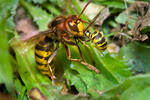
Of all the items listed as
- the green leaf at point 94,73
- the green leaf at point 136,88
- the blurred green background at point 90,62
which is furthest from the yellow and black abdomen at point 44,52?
the green leaf at point 136,88

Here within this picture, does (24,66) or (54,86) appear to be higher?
(24,66)

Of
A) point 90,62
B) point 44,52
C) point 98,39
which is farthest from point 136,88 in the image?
point 44,52

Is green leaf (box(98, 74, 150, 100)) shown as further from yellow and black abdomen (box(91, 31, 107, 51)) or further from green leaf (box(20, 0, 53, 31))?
green leaf (box(20, 0, 53, 31))

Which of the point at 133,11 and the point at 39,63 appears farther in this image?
the point at 133,11

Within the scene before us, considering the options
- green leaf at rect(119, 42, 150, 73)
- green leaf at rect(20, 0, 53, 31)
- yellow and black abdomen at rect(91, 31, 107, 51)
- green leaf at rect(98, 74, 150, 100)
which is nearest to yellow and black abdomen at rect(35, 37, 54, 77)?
yellow and black abdomen at rect(91, 31, 107, 51)

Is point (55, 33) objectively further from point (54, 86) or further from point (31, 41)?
point (54, 86)

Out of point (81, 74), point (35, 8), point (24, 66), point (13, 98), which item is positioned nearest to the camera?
point (13, 98)

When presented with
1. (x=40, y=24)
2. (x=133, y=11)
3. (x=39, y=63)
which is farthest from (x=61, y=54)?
(x=133, y=11)
